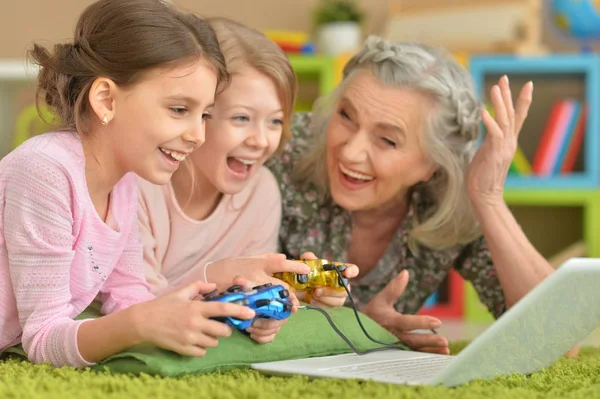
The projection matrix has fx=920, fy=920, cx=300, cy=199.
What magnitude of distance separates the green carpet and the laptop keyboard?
8 centimetres

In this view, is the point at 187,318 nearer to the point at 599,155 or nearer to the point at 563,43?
the point at 599,155

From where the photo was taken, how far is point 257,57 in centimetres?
166

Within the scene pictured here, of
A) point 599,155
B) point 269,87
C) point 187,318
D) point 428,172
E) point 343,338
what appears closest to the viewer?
point 187,318

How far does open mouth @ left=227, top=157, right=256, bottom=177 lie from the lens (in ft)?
5.43

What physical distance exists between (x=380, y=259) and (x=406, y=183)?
19cm

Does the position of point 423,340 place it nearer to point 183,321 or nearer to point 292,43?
point 183,321

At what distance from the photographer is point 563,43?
12.4ft

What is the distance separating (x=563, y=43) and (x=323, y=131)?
218 centimetres

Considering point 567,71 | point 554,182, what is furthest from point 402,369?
point 567,71

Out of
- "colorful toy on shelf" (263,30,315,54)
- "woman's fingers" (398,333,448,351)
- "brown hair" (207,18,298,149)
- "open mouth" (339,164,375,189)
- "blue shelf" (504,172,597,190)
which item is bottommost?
"blue shelf" (504,172,597,190)

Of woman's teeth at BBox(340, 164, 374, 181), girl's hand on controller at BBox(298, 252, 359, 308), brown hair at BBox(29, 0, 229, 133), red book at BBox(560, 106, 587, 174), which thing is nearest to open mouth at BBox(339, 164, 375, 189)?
woman's teeth at BBox(340, 164, 374, 181)

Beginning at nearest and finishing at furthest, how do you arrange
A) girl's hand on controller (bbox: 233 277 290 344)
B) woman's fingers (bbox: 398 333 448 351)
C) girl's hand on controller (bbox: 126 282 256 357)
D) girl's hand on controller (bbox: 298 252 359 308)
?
girl's hand on controller (bbox: 126 282 256 357)
girl's hand on controller (bbox: 233 277 290 344)
girl's hand on controller (bbox: 298 252 359 308)
woman's fingers (bbox: 398 333 448 351)

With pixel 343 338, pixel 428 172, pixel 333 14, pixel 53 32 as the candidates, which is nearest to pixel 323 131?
pixel 428 172

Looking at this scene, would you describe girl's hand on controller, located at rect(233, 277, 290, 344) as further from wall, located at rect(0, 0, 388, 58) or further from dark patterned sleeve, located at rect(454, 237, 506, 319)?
wall, located at rect(0, 0, 388, 58)
